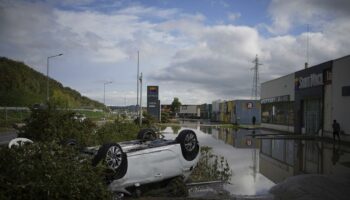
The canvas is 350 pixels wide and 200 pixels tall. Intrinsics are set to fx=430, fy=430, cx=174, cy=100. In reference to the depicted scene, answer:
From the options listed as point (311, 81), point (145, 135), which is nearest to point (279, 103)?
point (311, 81)

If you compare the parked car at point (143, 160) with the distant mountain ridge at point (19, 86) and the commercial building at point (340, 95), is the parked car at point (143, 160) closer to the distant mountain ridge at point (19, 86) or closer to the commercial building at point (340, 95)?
the commercial building at point (340, 95)

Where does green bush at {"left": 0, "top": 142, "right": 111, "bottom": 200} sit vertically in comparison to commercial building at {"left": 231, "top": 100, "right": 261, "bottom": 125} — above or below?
below

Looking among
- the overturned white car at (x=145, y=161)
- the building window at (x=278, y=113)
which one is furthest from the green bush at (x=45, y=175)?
the building window at (x=278, y=113)

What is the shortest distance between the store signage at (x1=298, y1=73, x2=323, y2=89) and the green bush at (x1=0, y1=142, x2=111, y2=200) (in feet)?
119

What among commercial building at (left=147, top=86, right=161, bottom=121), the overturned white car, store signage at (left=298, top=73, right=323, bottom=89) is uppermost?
store signage at (left=298, top=73, right=323, bottom=89)

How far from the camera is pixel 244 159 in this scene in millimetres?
20438

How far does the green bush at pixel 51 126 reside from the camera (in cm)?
1291

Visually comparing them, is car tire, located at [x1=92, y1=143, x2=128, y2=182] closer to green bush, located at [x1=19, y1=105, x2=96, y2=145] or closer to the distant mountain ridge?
green bush, located at [x1=19, y1=105, x2=96, y2=145]

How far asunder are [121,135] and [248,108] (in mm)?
62886

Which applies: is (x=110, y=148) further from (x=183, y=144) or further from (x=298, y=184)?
(x=298, y=184)

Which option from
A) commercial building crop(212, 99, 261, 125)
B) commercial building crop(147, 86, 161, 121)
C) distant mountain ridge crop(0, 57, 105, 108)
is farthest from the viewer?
commercial building crop(212, 99, 261, 125)

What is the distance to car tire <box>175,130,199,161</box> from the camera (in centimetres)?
1105

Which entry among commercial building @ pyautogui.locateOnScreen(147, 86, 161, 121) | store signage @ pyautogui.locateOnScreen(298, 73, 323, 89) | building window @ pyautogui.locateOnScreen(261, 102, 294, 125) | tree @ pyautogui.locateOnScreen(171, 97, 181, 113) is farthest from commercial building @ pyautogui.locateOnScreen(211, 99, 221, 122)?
store signage @ pyautogui.locateOnScreen(298, 73, 323, 89)

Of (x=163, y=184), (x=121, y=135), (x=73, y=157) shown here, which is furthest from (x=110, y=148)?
(x=121, y=135)
